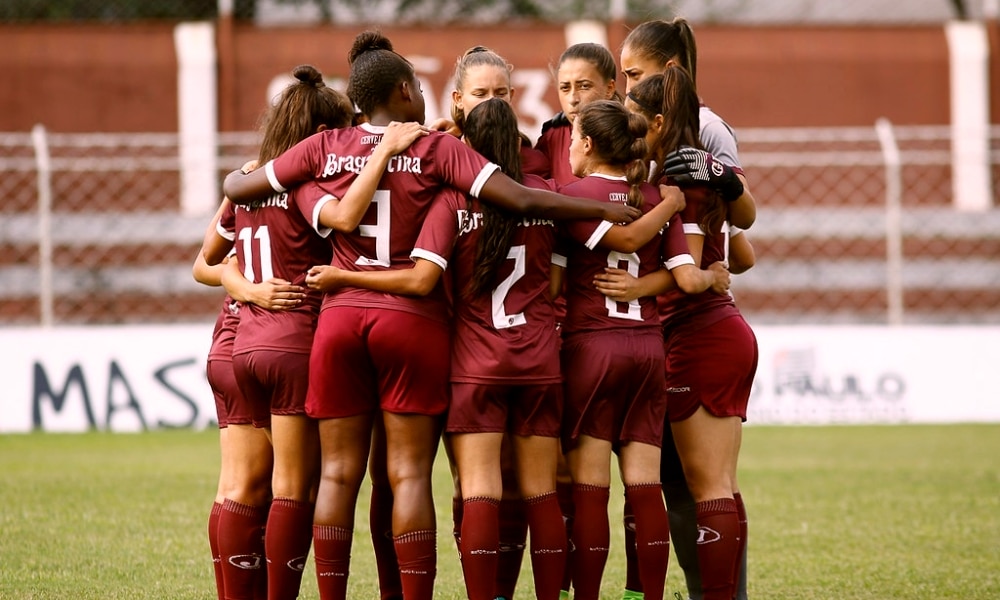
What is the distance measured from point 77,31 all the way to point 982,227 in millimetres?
9925

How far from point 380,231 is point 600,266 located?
0.82m

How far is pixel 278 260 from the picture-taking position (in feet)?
16.3

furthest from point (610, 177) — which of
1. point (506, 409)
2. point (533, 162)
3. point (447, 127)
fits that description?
point (506, 409)

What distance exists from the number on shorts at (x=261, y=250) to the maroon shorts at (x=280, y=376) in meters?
0.29

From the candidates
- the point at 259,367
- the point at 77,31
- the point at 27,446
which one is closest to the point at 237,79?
the point at 77,31

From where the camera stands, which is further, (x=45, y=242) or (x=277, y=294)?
(x=45, y=242)

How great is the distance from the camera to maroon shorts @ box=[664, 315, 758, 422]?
520cm

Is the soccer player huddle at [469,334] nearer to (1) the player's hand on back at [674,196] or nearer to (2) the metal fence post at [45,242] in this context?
(1) the player's hand on back at [674,196]

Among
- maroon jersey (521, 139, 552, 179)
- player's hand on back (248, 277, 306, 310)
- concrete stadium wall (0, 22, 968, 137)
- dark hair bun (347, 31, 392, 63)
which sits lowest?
player's hand on back (248, 277, 306, 310)

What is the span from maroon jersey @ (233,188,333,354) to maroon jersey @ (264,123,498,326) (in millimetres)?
129

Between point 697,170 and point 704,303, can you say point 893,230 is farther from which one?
point 697,170

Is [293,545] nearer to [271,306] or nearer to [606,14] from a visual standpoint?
[271,306]

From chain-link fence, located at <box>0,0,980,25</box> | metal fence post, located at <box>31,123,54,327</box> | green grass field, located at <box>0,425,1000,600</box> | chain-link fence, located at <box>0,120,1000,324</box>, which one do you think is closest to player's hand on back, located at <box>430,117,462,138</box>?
green grass field, located at <box>0,425,1000,600</box>

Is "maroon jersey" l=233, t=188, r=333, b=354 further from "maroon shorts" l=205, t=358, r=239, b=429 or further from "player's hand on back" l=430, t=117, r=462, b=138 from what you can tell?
"player's hand on back" l=430, t=117, r=462, b=138
